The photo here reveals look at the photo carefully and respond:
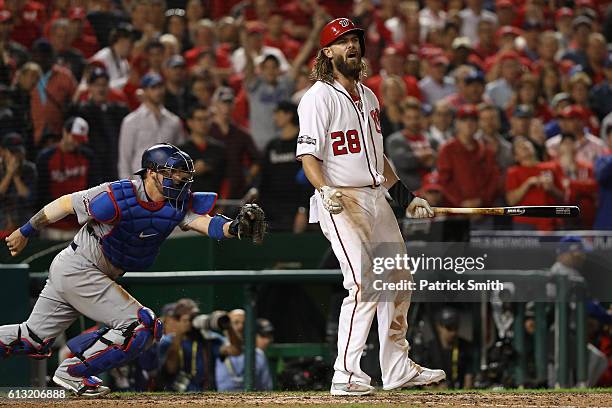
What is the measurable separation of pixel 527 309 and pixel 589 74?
549 cm

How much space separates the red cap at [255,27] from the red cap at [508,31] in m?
2.87

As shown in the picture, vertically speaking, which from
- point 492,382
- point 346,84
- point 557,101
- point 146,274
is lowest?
point 492,382

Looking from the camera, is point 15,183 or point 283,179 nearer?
point 15,183

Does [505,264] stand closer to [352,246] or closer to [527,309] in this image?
[527,309]

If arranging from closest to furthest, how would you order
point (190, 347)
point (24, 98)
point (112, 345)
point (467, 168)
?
point (112, 345)
point (190, 347)
point (24, 98)
point (467, 168)

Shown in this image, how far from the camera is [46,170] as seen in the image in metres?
11.4

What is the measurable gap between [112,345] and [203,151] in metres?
4.97

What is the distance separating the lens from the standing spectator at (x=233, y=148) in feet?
40.8

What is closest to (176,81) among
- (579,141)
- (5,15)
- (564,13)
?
(5,15)

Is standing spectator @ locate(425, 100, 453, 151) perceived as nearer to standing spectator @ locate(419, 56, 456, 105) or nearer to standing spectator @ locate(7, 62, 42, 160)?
standing spectator @ locate(419, 56, 456, 105)

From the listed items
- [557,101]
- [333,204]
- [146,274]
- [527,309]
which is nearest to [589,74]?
[557,101]

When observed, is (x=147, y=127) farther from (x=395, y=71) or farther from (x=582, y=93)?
(x=582, y=93)

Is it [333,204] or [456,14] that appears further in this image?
[456,14]

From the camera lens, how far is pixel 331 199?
678 centimetres
